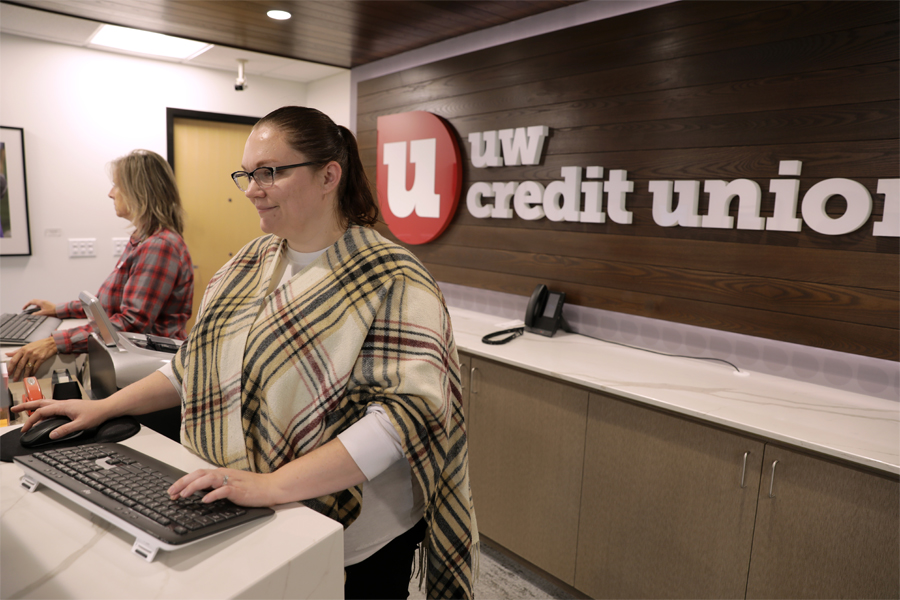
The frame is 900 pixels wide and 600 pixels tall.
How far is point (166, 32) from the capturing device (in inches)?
131

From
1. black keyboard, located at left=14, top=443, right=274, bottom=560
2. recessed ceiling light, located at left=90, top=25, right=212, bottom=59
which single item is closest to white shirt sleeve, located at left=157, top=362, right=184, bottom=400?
black keyboard, located at left=14, top=443, right=274, bottom=560

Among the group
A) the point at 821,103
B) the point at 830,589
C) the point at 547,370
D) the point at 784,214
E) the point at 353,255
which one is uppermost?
the point at 821,103

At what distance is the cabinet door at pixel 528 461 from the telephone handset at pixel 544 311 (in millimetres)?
423

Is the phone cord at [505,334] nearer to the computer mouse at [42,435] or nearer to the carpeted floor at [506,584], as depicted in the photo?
the carpeted floor at [506,584]

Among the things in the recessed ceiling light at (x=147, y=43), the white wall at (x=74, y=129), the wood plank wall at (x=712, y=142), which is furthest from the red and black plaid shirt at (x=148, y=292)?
the white wall at (x=74, y=129)

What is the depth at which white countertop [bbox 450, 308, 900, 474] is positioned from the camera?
1.62 m

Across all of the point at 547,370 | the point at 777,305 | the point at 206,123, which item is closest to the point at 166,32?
the point at 206,123

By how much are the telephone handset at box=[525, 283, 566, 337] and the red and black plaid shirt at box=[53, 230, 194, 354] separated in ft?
4.80

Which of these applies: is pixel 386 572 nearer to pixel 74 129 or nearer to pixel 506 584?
pixel 506 584

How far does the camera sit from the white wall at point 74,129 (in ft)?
12.5

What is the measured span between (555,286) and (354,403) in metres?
1.86

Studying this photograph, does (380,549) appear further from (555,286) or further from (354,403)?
(555,286)

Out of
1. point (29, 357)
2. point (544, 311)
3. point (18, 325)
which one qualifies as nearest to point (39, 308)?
point (18, 325)

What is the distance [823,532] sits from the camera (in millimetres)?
1611
